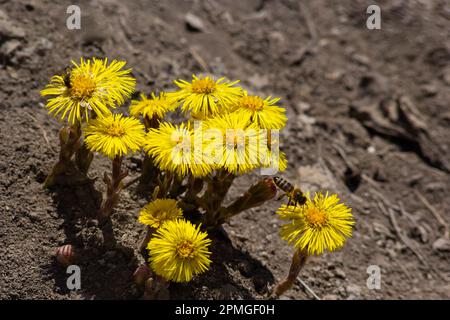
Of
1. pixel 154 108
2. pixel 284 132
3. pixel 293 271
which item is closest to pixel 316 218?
pixel 293 271

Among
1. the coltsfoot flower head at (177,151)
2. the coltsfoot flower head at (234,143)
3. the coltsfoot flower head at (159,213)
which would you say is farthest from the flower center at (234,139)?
the coltsfoot flower head at (159,213)

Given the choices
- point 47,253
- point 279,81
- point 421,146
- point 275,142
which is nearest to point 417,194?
point 421,146

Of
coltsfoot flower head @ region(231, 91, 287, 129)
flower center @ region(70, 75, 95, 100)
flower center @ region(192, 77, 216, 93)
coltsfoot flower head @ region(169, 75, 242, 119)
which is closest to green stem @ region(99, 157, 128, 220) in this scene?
flower center @ region(70, 75, 95, 100)

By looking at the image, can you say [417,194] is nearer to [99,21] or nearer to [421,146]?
[421,146]

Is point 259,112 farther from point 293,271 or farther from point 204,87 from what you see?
point 293,271

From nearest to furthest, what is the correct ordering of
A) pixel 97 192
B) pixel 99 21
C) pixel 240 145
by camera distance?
pixel 240 145 → pixel 97 192 → pixel 99 21

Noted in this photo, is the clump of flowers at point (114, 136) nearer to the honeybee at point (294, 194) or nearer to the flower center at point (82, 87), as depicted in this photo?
the flower center at point (82, 87)
